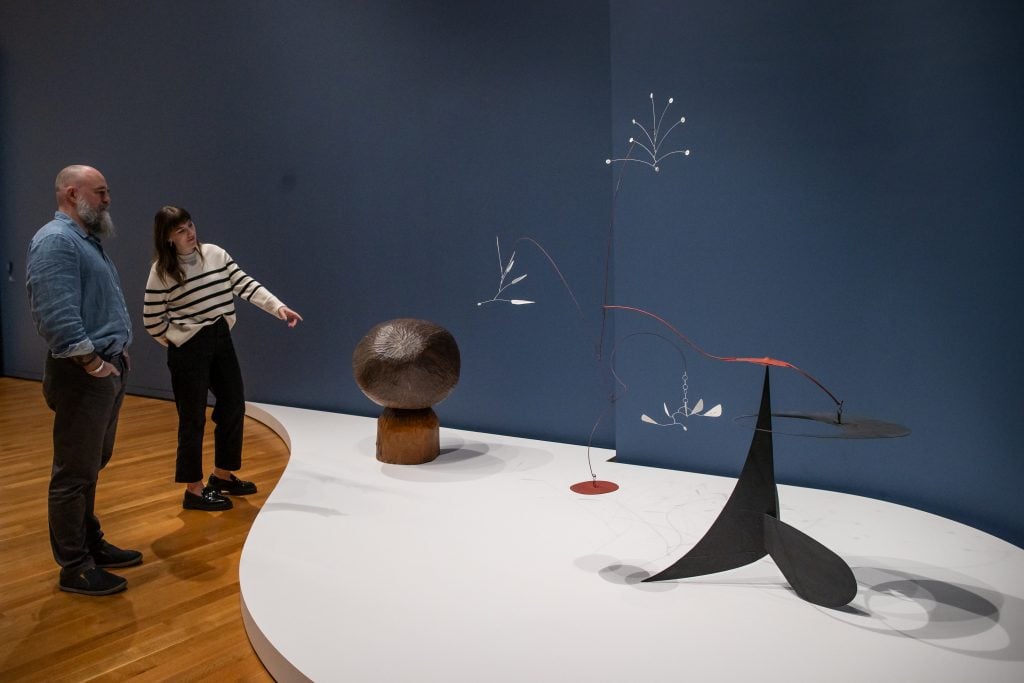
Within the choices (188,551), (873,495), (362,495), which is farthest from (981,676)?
(188,551)

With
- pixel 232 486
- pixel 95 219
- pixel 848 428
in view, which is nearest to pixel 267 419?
pixel 232 486

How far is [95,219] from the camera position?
2824 mm

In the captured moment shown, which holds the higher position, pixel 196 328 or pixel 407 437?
pixel 196 328

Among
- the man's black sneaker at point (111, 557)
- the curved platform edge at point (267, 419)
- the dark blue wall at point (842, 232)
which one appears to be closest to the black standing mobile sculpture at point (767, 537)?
the dark blue wall at point (842, 232)

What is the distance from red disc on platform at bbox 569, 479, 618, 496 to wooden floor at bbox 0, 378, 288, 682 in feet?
4.65

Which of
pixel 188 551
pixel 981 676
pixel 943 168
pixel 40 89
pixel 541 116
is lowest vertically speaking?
pixel 188 551

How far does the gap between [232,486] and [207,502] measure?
8.9 inches

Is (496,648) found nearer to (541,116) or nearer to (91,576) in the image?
(91,576)

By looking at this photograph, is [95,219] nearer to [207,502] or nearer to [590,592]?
[207,502]

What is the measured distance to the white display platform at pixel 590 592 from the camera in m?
1.99

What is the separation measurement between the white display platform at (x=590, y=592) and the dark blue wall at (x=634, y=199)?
45 centimetres

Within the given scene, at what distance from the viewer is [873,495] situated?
323cm

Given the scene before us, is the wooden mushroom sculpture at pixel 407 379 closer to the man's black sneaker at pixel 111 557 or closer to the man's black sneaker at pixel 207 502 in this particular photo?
the man's black sneaker at pixel 207 502

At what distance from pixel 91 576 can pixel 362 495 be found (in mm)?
1088
